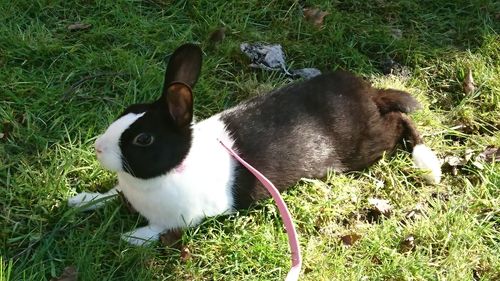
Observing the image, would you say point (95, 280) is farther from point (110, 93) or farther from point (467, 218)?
point (467, 218)

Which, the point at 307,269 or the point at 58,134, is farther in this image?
the point at 58,134

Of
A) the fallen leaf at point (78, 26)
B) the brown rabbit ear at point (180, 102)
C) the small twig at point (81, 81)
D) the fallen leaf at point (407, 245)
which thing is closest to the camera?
the brown rabbit ear at point (180, 102)

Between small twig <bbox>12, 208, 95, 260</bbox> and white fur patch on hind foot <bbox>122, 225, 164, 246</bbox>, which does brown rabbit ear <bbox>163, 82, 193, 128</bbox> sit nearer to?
white fur patch on hind foot <bbox>122, 225, 164, 246</bbox>

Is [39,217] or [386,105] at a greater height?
[386,105]

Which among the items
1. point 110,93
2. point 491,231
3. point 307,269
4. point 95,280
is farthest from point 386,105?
point 95,280

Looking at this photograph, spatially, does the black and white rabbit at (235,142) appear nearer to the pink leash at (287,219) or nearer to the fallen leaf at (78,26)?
the pink leash at (287,219)

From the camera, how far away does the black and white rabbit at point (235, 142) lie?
266 centimetres

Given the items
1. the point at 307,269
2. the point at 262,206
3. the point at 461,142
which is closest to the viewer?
the point at 307,269

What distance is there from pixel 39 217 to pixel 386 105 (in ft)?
5.38

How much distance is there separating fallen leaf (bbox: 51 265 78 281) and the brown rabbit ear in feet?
2.21

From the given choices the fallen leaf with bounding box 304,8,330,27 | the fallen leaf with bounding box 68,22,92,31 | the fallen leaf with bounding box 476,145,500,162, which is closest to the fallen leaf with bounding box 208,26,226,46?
the fallen leaf with bounding box 304,8,330,27

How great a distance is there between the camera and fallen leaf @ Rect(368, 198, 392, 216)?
3.15 metres

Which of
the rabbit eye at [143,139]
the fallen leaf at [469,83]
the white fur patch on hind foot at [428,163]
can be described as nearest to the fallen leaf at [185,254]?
the rabbit eye at [143,139]

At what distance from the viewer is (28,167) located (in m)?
3.05
